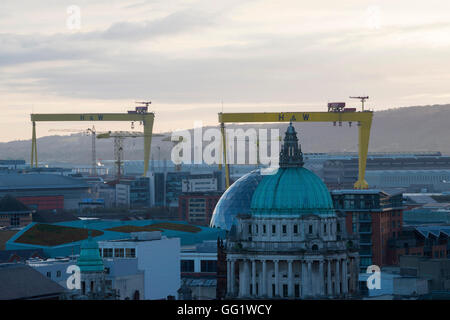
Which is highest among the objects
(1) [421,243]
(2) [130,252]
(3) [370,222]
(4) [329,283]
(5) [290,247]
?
(5) [290,247]

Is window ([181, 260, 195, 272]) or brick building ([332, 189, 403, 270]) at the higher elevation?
brick building ([332, 189, 403, 270])

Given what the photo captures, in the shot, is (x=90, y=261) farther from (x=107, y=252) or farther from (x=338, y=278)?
(x=107, y=252)

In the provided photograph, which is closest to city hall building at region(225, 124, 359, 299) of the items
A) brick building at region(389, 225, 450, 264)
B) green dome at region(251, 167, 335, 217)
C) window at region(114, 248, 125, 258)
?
green dome at region(251, 167, 335, 217)

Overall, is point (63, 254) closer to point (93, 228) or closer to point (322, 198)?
point (93, 228)

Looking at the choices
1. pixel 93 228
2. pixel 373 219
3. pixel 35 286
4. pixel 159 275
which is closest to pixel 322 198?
pixel 35 286

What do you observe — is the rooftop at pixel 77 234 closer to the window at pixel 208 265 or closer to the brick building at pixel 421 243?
the window at pixel 208 265

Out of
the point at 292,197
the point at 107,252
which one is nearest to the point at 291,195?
the point at 292,197

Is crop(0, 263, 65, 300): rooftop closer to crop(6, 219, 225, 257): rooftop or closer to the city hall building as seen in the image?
the city hall building
